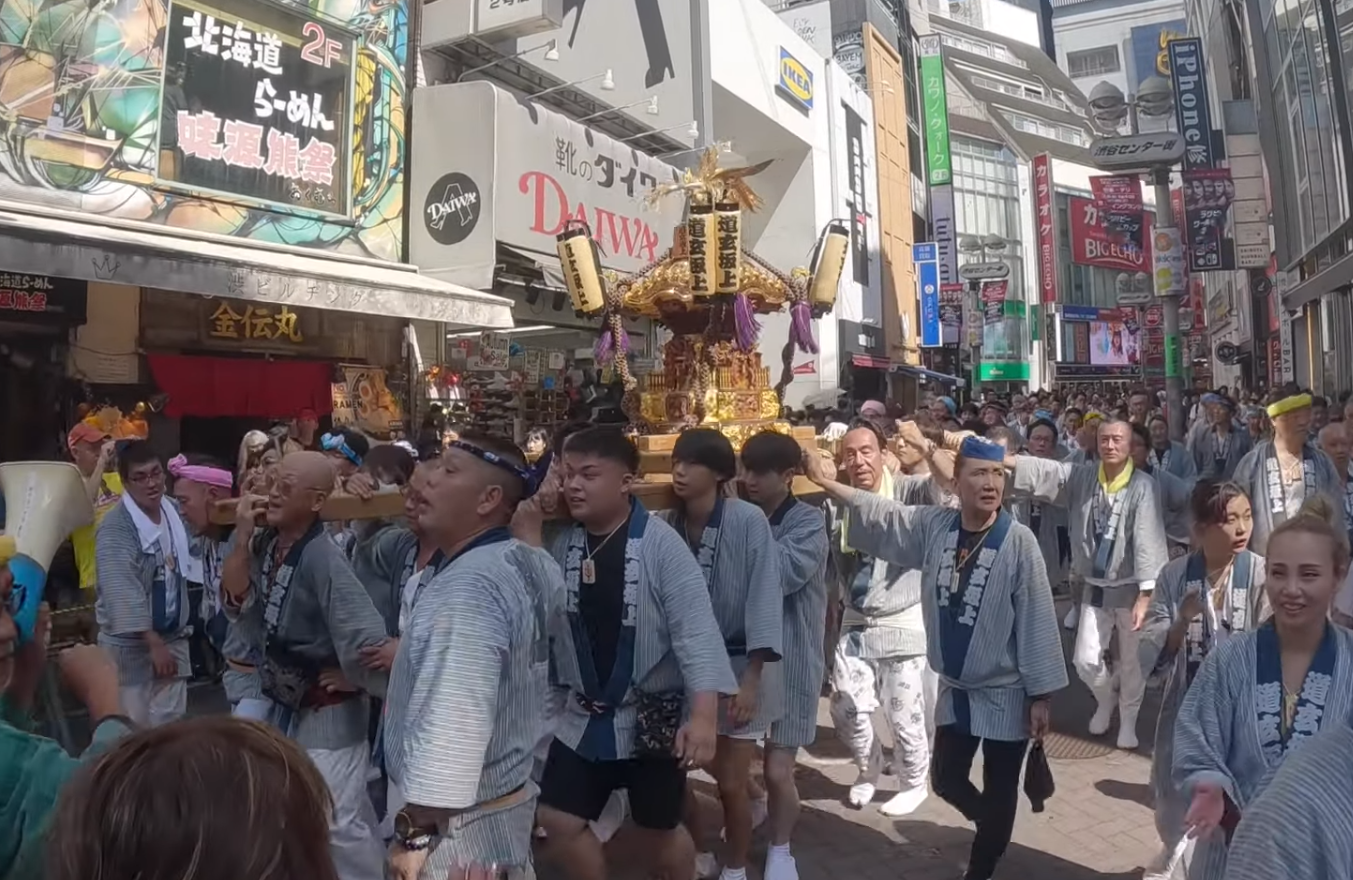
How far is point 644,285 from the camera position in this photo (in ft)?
26.2

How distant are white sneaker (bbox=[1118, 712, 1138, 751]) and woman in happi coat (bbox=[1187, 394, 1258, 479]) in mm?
4272

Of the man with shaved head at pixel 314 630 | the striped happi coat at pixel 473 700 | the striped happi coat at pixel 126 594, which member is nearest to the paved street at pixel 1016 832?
the man with shaved head at pixel 314 630

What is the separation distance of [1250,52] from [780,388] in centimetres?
2097

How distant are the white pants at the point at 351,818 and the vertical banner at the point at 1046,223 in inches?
1982

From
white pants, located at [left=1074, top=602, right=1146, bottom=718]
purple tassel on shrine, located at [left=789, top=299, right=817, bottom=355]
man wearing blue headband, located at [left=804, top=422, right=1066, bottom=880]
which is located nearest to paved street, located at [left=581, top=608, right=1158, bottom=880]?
white pants, located at [left=1074, top=602, right=1146, bottom=718]

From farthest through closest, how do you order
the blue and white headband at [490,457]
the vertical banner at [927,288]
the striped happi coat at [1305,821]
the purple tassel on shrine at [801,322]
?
the vertical banner at [927,288] < the purple tassel on shrine at [801,322] < the blue and white headband at [490,457] < the striped happi coat at [1305,821]

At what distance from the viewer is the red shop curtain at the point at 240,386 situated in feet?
29.3

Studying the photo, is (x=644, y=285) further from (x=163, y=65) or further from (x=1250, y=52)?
(x=1250, y=52)

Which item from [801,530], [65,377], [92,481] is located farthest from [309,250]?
[801,530]

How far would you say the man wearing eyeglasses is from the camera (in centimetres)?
405

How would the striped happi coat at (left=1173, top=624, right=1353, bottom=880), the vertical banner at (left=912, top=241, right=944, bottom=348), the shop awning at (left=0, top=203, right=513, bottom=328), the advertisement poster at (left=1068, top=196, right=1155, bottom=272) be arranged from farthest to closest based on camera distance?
the vertical banner at (left=912, top=241, right=944, bottom=348)
the advertisement poster at (left=1068, top=196, right=1155, bottom=272)
the shop awning at (left=0, top=203, right=513, bottom=328)
the striped happi coat at (left=1173, top=624, right=1353, bottom=880)

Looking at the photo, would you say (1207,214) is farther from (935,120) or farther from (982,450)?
(935,120)

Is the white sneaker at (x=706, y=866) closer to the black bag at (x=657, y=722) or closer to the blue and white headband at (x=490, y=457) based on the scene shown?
the black bag at (x=657, y=722)

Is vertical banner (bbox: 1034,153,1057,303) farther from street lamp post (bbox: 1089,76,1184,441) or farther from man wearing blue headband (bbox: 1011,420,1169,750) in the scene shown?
man wearing blue headband (bbox: 1011,420,1169,750)
